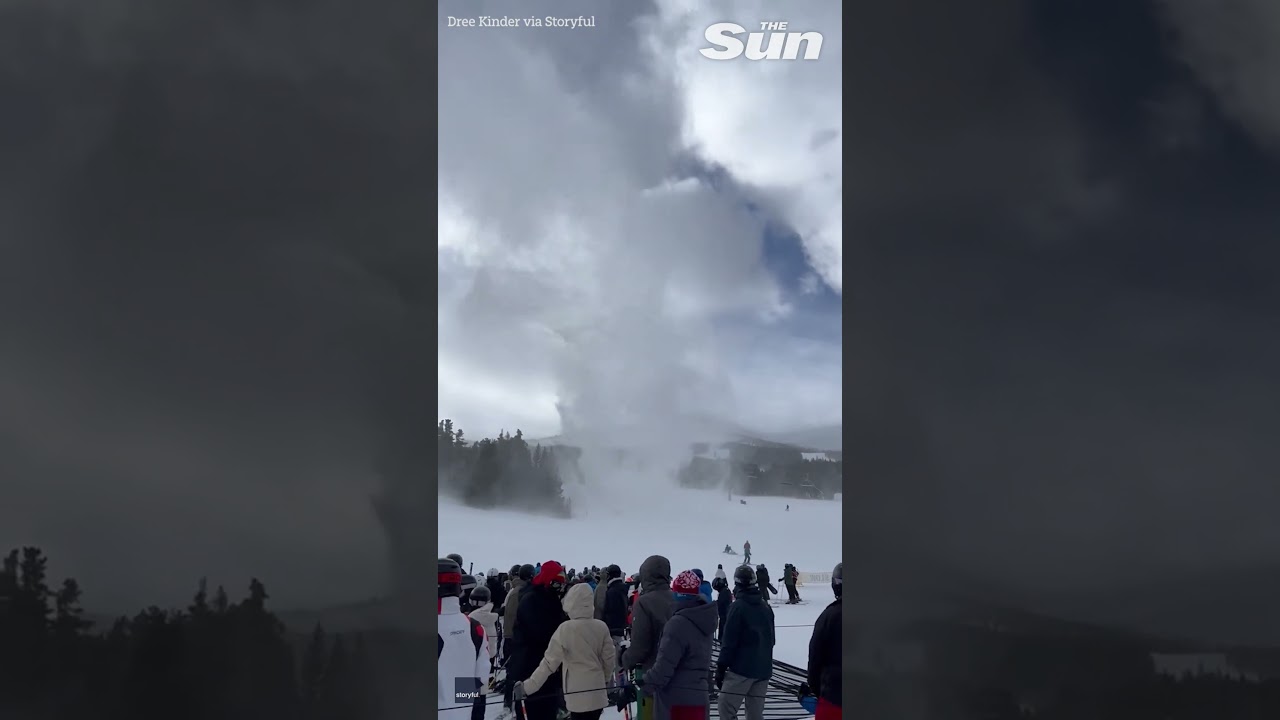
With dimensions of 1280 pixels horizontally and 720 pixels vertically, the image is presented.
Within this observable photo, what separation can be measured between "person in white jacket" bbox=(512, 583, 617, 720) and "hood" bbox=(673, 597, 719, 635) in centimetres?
30

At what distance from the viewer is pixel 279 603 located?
2518mm

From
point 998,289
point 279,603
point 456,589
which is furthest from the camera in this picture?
point 456,589

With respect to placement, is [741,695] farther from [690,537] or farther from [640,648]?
[690,537]

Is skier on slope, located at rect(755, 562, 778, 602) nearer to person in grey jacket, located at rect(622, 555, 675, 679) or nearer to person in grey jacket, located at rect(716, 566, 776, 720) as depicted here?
person in grey jacket, located at rect(716, 566, 776, 720)

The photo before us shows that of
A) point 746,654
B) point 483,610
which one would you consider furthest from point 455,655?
point 746,654

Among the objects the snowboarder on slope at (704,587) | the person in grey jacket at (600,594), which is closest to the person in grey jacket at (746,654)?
the snowboarder on slope at (704,587)

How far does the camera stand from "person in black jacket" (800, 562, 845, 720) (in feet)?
9.91

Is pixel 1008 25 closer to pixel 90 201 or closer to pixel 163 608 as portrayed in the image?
pixel 90 201

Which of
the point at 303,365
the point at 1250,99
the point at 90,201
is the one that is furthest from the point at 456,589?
the point at 1250,99

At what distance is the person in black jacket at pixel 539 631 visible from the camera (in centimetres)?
346

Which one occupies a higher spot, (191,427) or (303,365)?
(303,365)

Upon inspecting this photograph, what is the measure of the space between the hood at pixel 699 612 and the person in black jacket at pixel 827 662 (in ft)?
1.32

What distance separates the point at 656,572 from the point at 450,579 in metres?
0.78

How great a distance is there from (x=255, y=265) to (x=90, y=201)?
0.54 m
